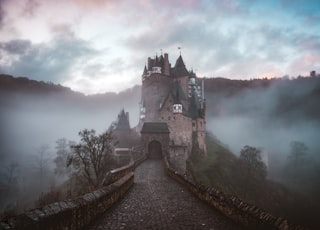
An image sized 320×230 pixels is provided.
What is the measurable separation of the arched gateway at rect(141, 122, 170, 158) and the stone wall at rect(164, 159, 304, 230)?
3111 centimetres

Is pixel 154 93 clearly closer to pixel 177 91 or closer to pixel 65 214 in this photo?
pixel 177 91

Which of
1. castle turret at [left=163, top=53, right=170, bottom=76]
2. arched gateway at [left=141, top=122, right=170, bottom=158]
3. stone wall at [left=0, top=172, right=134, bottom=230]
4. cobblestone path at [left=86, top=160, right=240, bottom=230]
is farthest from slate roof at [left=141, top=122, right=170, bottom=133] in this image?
stone wall at [left=0, top=172, right=134, bottom=230]

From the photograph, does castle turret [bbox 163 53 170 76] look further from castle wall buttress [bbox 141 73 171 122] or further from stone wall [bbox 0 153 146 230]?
stone wall [bbox 0 153 146 230]

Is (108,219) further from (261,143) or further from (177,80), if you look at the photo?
(261,143)

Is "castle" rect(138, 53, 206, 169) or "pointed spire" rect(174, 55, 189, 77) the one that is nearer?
"castle" rect(138, 53, 206, 169)

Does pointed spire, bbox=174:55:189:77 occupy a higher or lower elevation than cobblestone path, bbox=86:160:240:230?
higher

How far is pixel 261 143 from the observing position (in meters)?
149

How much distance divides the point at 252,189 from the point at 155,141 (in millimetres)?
33441

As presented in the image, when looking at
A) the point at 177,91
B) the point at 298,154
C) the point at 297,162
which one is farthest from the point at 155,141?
the point at 297,162

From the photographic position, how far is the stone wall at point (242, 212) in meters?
5.88

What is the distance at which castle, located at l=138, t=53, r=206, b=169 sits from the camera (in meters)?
60.0

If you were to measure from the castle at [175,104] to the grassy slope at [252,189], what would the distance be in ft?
16.4

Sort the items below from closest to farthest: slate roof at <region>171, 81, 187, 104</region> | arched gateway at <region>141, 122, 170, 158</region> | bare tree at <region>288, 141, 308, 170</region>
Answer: arched gateway at <region>141, 122, 170, 158</region>
slate roof at <region>171, 81, 187, 104</region>
bare tree at <region>288, 141, 308, 170</region>

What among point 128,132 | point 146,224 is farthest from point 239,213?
point 128,132
